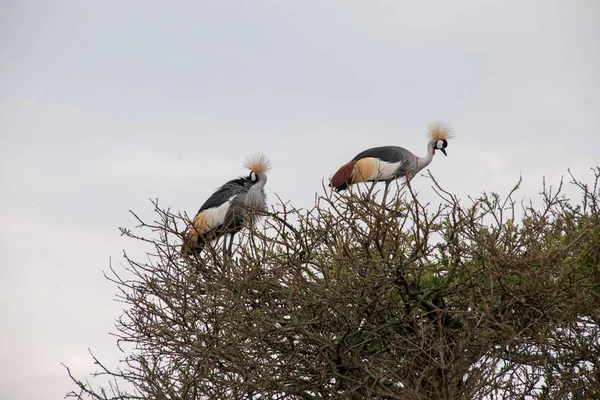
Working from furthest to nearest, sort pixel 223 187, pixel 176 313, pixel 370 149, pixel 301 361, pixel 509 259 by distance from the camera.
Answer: pixel 370 149 → pixel 223 187 → pixel 176 313 → pixel 301 361 → pixel 509 259

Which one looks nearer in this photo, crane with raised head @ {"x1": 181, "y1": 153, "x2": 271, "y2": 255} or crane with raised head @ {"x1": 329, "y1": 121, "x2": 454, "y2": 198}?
crane with raised head @ {"x1": 181, "y1": 153, "x2": 271, "y2": 255}

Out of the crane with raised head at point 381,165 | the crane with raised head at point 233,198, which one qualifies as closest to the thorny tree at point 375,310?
the crane with raised head at point 233,198

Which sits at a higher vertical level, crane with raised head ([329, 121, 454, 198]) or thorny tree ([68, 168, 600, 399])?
crane with raised head ([329, 121, 454, 198])

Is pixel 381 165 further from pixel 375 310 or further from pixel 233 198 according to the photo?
pixel 375 310

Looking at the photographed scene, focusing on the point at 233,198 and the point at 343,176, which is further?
the point at 343,176

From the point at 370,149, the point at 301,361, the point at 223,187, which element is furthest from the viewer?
the point at 370,149

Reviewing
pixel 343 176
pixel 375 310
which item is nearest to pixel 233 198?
pixel 343 176

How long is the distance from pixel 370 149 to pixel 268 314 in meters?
8.48

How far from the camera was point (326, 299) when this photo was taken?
5820 mm

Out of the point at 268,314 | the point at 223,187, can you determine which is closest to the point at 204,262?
the point at 268,314

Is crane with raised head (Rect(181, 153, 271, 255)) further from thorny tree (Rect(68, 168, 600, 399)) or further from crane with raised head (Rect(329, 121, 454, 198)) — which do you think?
thorny tree (Rect(68, 168, 600, 399))

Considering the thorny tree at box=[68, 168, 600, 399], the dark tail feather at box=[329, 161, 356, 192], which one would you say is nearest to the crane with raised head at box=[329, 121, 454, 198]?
the dark tail feather at box=[329, 161, 356, 192]

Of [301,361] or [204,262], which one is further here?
[204,262]

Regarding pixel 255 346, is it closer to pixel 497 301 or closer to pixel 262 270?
pixel 262 270
